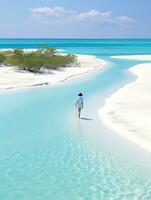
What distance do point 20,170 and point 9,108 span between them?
36.3ft

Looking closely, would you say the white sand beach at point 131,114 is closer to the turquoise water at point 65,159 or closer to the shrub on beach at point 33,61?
the turquoise water at point 65,159

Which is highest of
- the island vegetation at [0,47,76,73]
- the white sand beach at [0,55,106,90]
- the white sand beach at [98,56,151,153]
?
the island vegetation at [0,47,76,73]

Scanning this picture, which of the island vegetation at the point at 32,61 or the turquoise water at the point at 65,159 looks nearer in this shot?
the turquoise water at the point at 65,159

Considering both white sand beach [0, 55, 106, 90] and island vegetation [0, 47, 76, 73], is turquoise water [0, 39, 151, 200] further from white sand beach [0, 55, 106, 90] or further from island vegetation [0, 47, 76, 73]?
island vegetation [0, 47, 76, 73]

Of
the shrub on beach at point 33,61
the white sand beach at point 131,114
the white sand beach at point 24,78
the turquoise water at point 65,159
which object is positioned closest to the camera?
the turquoise water at point 65,159

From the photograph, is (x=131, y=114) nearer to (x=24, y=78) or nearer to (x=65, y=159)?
(x=65, y=159)

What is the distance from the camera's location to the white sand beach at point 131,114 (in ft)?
55.9

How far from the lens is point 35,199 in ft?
34.9

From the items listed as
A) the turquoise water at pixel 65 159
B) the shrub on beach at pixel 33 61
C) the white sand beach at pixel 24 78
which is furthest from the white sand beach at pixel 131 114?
the shrub on beach at pixel 33 61

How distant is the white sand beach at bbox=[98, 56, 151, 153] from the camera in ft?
55.9

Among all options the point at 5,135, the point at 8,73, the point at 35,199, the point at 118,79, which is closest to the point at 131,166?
the point at 35,199

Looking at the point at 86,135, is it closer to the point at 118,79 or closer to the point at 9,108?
the point at 9,108

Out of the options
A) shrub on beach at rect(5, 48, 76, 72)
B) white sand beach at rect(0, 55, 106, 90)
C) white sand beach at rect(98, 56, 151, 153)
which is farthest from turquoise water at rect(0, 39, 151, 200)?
shrub on beach at rect(5, 48, 76, 72)

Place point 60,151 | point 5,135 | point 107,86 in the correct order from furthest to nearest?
1. point 107,86
2. point 5,135
3. point 60,151
